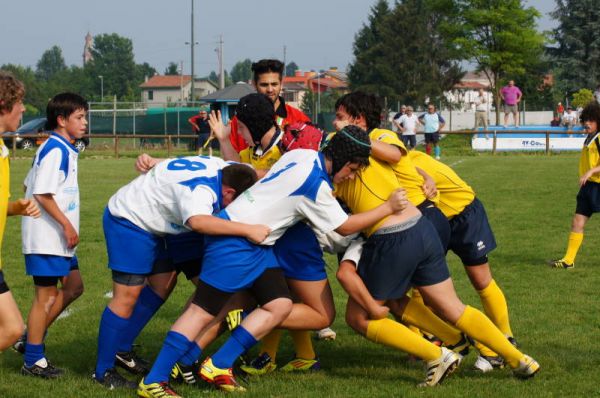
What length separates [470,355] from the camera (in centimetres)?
632

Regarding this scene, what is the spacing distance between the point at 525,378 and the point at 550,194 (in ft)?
41.6

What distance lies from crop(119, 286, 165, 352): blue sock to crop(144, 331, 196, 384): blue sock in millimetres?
756

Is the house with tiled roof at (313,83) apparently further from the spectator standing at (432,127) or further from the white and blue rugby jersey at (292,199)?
the white and blue rugby jersey at (292,199)

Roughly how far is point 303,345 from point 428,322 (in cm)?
84

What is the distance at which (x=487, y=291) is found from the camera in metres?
6.30

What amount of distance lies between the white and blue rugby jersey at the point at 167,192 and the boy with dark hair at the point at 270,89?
104 centimetres

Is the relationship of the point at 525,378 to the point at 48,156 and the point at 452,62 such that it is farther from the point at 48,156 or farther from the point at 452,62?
the point at 452,62

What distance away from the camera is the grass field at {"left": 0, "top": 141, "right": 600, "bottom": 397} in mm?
5449

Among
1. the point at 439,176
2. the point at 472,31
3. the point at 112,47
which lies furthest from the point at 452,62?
the point at 112,47

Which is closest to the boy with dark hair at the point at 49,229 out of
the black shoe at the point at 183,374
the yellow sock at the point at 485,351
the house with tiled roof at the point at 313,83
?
the black shoe at the point at 183,374

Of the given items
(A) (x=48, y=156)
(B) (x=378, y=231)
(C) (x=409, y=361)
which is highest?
(A) (x=48, y=156)

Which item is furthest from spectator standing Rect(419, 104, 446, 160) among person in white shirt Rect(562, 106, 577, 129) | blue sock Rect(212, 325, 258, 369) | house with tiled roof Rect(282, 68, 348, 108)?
house with tiled roof Rect(282, 68, 348, 108)

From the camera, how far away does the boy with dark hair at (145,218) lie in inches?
211

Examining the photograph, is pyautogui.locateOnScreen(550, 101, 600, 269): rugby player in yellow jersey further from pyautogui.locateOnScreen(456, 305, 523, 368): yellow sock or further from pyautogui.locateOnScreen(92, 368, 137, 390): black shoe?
pyautogui.locateOnScreen(92, 368, 137, 390): black shoe
